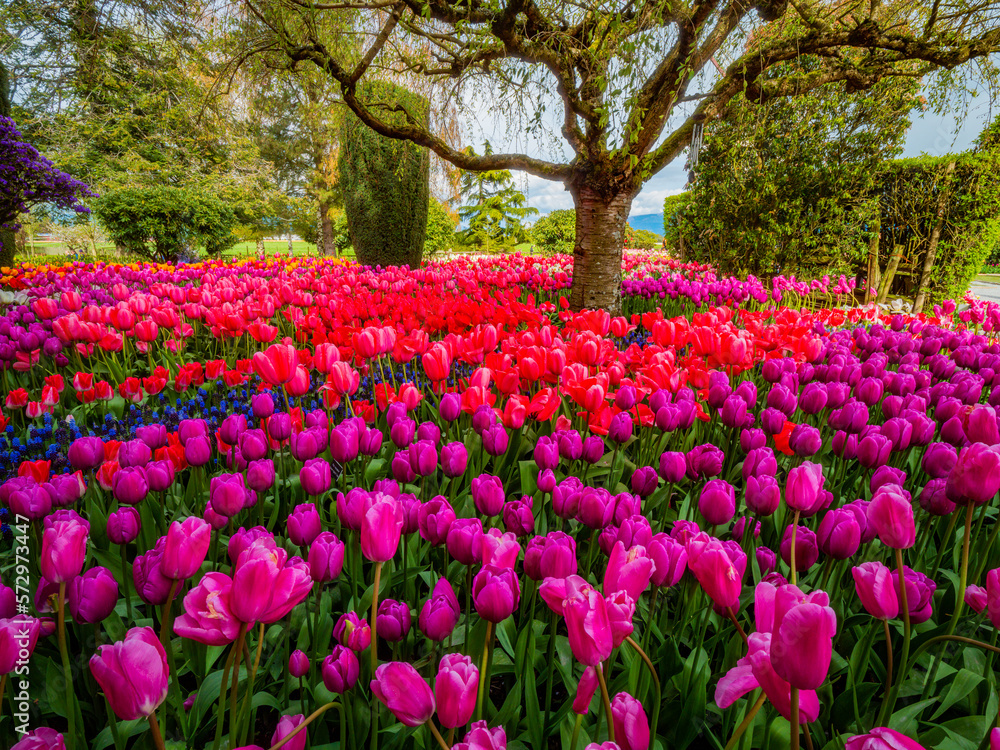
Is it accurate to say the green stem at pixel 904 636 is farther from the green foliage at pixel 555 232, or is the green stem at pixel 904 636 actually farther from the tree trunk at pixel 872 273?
the green foliage at pixel 555 232

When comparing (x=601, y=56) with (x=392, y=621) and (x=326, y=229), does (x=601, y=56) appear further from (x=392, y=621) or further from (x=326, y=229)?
(x=326, y=229)

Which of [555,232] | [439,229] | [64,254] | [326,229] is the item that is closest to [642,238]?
[555,232]

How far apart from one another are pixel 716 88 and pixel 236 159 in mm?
23789

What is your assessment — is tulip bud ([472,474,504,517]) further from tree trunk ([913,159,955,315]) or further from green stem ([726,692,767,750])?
tree trunk ([913,159,955,315])

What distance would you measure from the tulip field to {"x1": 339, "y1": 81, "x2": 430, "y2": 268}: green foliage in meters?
8.83

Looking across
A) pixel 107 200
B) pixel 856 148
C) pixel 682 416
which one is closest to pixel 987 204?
pixel 856 148

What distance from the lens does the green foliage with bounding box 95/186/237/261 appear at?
13.4 metres

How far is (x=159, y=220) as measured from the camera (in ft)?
45.2

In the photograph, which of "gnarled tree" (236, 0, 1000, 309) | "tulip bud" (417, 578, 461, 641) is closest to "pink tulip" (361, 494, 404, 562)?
"tulip bud" (417, 578, 461, 641)

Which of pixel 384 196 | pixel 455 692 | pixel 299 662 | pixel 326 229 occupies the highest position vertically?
pixel 326 229

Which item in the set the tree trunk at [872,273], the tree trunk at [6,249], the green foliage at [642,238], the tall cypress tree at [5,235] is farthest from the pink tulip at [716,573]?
the green foliage at [642,238]

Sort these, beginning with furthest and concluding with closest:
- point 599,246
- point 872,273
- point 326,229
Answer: point 326,229
point 872,273
point 599,246

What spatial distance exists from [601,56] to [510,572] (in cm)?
443

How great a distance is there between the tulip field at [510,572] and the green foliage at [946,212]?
26.3 feet
